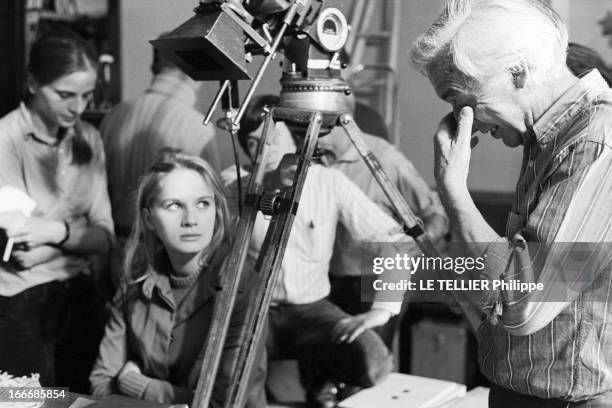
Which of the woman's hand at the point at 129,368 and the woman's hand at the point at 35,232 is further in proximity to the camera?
the woman's hand at the point at 35,232

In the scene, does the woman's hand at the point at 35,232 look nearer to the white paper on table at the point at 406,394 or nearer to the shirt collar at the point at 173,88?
the shirt collar at the point at 173,88

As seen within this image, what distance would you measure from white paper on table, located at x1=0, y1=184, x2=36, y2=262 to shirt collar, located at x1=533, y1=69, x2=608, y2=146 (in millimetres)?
1592

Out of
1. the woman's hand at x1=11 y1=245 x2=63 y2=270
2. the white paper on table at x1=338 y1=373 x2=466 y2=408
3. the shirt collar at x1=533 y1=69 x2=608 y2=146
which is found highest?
the shirt collar at x1=533 y1=69 x2=608 y2=146

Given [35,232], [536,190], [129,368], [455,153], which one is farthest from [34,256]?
[536,190]

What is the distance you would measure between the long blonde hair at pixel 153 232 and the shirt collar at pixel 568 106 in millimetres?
994

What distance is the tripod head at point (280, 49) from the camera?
164 centimetres

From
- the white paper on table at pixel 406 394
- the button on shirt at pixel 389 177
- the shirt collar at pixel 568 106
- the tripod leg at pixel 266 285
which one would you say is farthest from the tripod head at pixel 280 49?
the white paper on table at pixel 406 394

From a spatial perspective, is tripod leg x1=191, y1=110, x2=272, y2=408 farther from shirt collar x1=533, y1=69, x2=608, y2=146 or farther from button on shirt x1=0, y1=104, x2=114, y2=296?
button on shirt x1=0, y1=104, x2=114, y2=296

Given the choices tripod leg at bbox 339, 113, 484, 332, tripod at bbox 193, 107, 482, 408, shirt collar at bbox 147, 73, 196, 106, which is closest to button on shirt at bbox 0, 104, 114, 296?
shirt collar at bbox 147, 73, 196, 106

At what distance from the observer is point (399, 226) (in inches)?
83.8

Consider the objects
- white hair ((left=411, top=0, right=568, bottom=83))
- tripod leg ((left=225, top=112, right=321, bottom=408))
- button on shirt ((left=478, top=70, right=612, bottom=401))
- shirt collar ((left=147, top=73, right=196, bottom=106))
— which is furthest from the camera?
shirt collar ((left=147, top=73, right=196, bottom=106))

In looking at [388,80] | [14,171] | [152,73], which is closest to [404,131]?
[388,80]

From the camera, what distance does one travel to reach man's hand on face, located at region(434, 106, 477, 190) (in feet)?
4.25

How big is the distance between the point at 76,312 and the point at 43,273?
0.55ft
